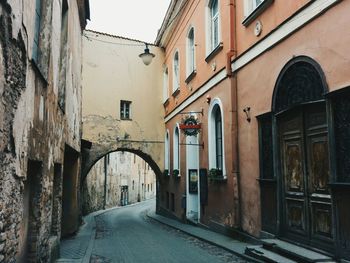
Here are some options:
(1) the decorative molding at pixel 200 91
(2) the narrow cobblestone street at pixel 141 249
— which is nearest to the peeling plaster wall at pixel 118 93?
(1) the decorative molding at pixel 200 91

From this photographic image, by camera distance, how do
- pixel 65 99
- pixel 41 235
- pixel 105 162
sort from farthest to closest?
1. pixel 105 162
2. pixel 65 99
3. pixel 41 235

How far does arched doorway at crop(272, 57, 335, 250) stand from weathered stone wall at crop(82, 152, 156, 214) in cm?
1677

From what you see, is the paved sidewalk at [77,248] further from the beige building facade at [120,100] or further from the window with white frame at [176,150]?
the beige building facade at [120,100]

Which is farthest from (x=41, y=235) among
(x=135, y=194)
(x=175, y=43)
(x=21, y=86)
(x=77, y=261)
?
(x=135, y=194)

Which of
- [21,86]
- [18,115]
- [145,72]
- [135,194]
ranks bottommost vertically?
[135,194]

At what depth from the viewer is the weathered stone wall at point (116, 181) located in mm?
26419

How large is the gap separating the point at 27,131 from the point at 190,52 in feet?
38.8

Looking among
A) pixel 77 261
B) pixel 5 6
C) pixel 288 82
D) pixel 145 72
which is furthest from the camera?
pixel 145 72

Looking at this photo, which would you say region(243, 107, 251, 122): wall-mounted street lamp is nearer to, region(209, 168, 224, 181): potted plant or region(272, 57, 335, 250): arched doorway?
region(272, 57, 335, 250): arched doorway

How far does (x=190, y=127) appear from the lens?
13742 millimetres

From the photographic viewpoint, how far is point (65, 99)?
33.6ft

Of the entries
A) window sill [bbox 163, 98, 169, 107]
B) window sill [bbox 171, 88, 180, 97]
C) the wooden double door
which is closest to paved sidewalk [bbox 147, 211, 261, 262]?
the wooden double door

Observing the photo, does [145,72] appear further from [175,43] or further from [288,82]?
[288,82]

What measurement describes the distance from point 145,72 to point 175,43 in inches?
118
